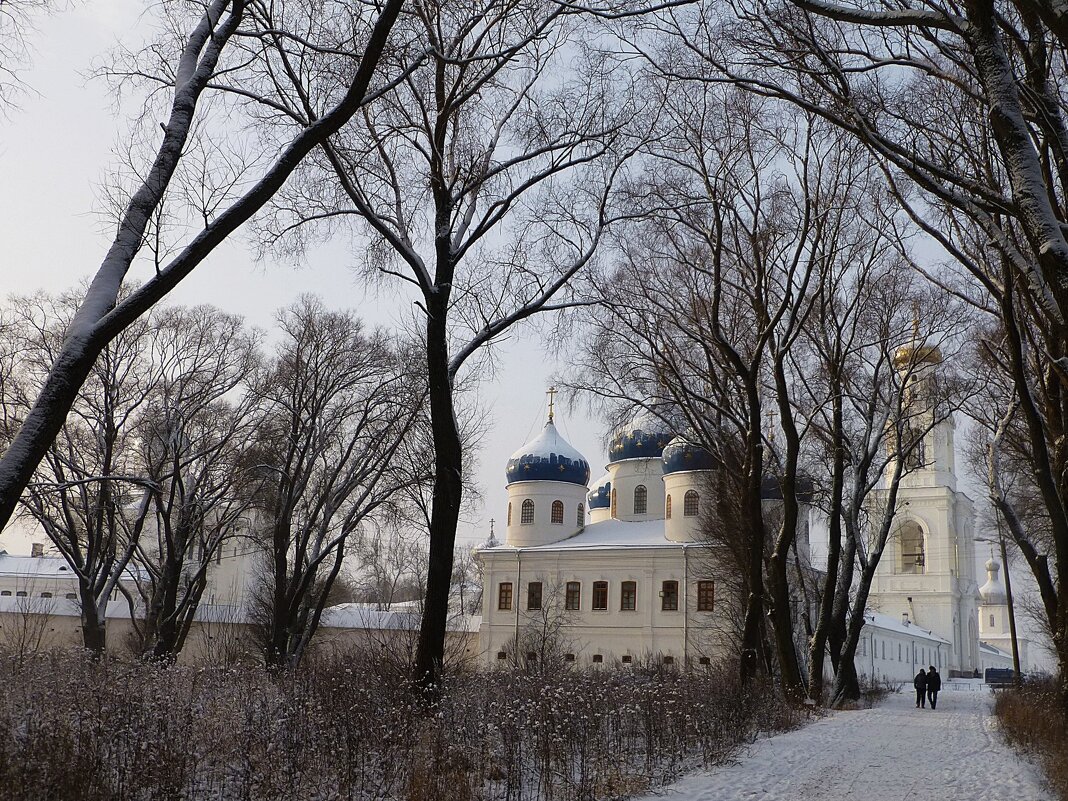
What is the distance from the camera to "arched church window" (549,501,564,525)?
155 ft

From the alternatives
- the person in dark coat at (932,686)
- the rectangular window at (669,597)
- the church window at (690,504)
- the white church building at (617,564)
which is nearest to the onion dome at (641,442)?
the white church building at (617,564)

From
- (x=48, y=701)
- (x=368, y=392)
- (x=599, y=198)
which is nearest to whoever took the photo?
(x=48, y=701)

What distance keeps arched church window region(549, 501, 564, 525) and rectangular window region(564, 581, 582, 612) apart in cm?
325

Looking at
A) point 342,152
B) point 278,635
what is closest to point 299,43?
point 342,152

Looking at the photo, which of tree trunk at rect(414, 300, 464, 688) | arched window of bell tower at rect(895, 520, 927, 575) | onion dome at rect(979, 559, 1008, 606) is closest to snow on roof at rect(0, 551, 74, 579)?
tree trunk at rect(414, 300, 464, 688)

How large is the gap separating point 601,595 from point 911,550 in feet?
102

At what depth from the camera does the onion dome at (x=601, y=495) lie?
5475cm

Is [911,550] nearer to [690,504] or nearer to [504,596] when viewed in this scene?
[690,504]

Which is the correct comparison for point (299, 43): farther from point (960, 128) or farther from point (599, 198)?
point (960, 128)

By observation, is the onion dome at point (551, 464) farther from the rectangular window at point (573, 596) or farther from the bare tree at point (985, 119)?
the bare tree at point (985, 119)

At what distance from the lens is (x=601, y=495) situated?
54.9 metres

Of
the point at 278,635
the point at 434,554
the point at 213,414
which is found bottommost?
the point at 278,635

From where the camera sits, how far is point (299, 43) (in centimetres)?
980

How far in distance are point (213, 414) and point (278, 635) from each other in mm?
6184
